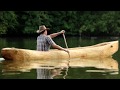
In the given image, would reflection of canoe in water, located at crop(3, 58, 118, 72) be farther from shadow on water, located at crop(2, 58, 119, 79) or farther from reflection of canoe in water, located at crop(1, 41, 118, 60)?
reflection of canoe in water, located at crop(1, 41, 118, 60)

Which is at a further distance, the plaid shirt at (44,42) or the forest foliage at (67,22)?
the forest foliage at (67,22)

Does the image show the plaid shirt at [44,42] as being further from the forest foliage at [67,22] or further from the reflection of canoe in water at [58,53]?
the forest foliage at [67,22]

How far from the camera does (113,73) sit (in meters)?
9.07

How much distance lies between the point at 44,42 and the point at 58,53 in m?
0.64

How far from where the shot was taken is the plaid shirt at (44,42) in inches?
485

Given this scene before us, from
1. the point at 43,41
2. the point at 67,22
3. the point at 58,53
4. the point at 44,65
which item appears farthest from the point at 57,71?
the point at 67,22

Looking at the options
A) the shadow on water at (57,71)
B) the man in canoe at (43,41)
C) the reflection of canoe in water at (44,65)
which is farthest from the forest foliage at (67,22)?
the shadow on water at (57,71)

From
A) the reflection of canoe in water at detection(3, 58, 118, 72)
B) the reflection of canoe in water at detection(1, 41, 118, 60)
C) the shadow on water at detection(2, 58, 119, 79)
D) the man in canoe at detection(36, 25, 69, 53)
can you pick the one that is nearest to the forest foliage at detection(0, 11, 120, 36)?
the reflection of canoe in water at detection(1, 41, 118, 60)

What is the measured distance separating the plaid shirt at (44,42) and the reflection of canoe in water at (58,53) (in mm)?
203

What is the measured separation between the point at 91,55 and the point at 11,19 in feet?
94.5

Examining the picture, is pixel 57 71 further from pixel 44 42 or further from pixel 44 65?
pixel 44 42

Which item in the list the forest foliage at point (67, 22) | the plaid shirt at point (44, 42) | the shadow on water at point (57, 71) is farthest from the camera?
the forest foliage at point (67, 22)
